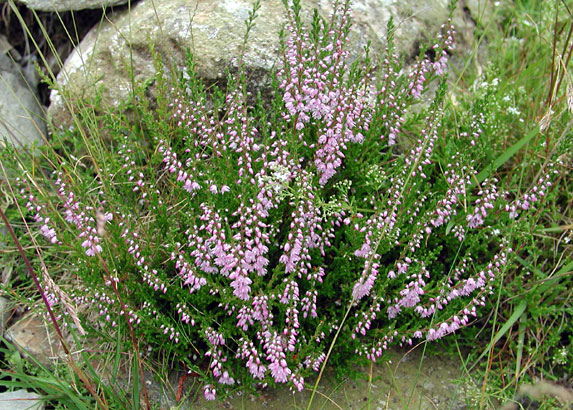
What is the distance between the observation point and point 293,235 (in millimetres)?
3068

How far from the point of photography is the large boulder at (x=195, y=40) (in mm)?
4305

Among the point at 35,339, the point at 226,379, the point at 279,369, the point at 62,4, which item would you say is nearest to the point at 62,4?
the point at 62,4

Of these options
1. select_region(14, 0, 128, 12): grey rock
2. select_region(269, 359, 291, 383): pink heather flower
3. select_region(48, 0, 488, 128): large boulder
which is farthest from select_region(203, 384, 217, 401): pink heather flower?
select_region(14, 0, 128, 12): grey rock

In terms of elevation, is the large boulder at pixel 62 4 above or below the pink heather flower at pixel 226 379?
above

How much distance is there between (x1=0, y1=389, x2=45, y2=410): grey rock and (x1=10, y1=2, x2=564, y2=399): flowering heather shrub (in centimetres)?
58

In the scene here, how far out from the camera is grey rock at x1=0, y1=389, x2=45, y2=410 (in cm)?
349

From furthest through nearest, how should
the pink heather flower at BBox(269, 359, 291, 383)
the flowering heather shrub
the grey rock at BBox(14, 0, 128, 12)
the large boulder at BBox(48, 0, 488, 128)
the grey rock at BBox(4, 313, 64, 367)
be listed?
the grey rock at BBox(14, 0, 128, 12)
the large boulder at BBox(48, 0, 488, 128)
the grey rock at BBox(4, 313, 64, 367)
the flowering heather shrub
the pink heather flower at BBox(269, 359, 291, 383)

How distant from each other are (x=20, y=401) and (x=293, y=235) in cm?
224

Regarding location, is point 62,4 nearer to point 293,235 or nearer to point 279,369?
point 293,235

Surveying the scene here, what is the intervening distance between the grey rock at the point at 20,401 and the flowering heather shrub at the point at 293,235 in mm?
582

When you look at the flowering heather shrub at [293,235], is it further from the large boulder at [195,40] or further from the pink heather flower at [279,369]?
the large boulder at [195,40]

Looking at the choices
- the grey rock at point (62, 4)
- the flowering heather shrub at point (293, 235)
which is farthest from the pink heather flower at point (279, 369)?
the grey rock at point (62, 4)

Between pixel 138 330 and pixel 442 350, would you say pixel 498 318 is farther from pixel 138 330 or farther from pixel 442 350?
pixel 138 330

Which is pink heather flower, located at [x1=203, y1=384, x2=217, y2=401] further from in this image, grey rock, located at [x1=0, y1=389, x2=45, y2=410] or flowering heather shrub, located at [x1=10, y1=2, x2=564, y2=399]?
grey rock, located at [x1=0, y1=389, x2=45, y2=410]
